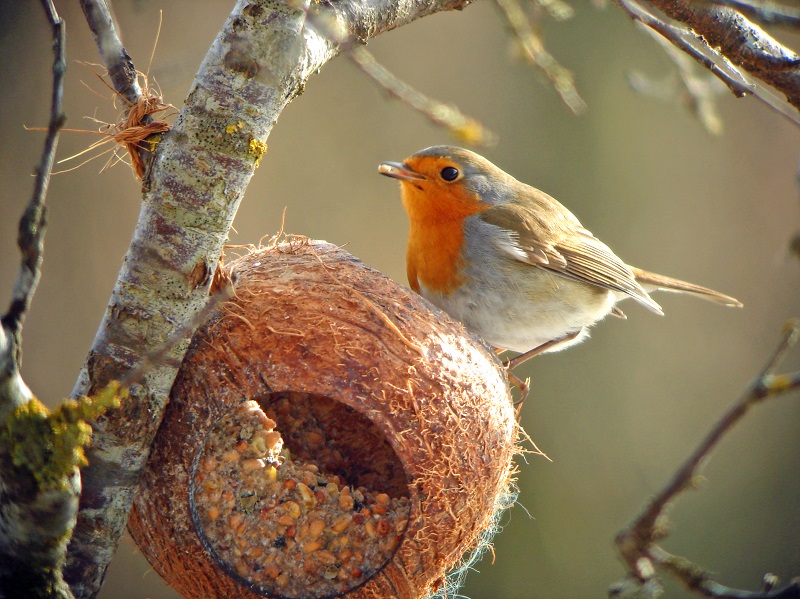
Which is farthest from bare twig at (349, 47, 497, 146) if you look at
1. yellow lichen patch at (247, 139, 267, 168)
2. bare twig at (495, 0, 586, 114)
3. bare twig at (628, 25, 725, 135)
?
bare twig at (628, 25, 725, 135)

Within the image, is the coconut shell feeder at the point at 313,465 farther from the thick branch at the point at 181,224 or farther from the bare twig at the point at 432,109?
the bare twig at the point at 432,109

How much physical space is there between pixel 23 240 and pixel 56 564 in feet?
2.88

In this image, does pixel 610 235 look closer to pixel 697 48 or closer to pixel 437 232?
pixel 437 232

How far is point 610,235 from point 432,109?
5.86 m

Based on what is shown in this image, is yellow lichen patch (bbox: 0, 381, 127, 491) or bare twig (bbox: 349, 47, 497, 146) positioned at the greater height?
bare twig (bbox: 349, 47, 497, 146)

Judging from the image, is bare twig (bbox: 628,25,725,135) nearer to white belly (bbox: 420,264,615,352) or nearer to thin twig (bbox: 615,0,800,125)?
thin twig (bbox: 615,0,800,125)

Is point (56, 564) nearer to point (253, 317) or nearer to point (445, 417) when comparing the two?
point (253, 317)

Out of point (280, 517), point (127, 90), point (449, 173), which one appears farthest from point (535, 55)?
point (280, 517)

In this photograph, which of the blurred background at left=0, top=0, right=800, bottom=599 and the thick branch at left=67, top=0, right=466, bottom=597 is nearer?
the thick branch at left=67, top=0, right=466, bottom=597

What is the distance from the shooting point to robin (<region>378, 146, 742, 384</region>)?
137 inches

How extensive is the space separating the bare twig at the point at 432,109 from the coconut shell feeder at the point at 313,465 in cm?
85

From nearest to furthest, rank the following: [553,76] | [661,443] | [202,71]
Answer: [202,71], [553,76], [661,443]

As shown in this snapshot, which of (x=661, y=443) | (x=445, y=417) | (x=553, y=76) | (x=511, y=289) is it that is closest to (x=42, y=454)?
(x=445, y=417)

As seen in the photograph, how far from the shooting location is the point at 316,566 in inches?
103
